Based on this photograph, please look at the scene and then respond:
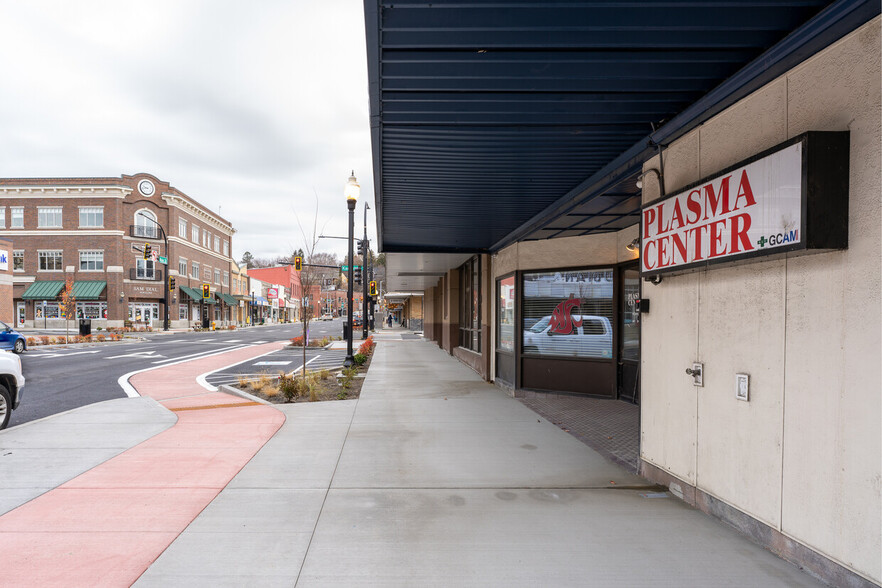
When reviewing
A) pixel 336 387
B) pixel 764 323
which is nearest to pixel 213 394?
pixel 336 387

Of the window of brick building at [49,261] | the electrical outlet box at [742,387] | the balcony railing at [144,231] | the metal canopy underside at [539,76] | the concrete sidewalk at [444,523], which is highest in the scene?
the balcony railing at [144,231]

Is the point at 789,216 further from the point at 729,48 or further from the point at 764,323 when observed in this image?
the point at 729,48

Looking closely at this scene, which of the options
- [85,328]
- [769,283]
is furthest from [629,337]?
[85,328]

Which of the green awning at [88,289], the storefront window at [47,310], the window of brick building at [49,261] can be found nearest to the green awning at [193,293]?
the green awning at [88,289]

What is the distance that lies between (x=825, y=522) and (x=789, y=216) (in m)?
2.04

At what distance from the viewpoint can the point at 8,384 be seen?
7102 mm

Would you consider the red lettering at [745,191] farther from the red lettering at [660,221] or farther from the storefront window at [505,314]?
the storefront window at [505,314]

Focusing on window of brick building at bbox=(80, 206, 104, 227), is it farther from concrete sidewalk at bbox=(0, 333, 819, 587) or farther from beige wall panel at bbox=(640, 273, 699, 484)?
beige wall panel at bbox=(640, 273, 699, 484)

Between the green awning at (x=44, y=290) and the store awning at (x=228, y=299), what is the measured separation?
15.9 m

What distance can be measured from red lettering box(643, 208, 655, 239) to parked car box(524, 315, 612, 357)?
4582 mm

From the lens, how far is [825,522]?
10.1 ft

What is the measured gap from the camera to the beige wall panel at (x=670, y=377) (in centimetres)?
449

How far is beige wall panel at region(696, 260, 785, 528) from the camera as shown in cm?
352

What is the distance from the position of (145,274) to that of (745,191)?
176 ft
